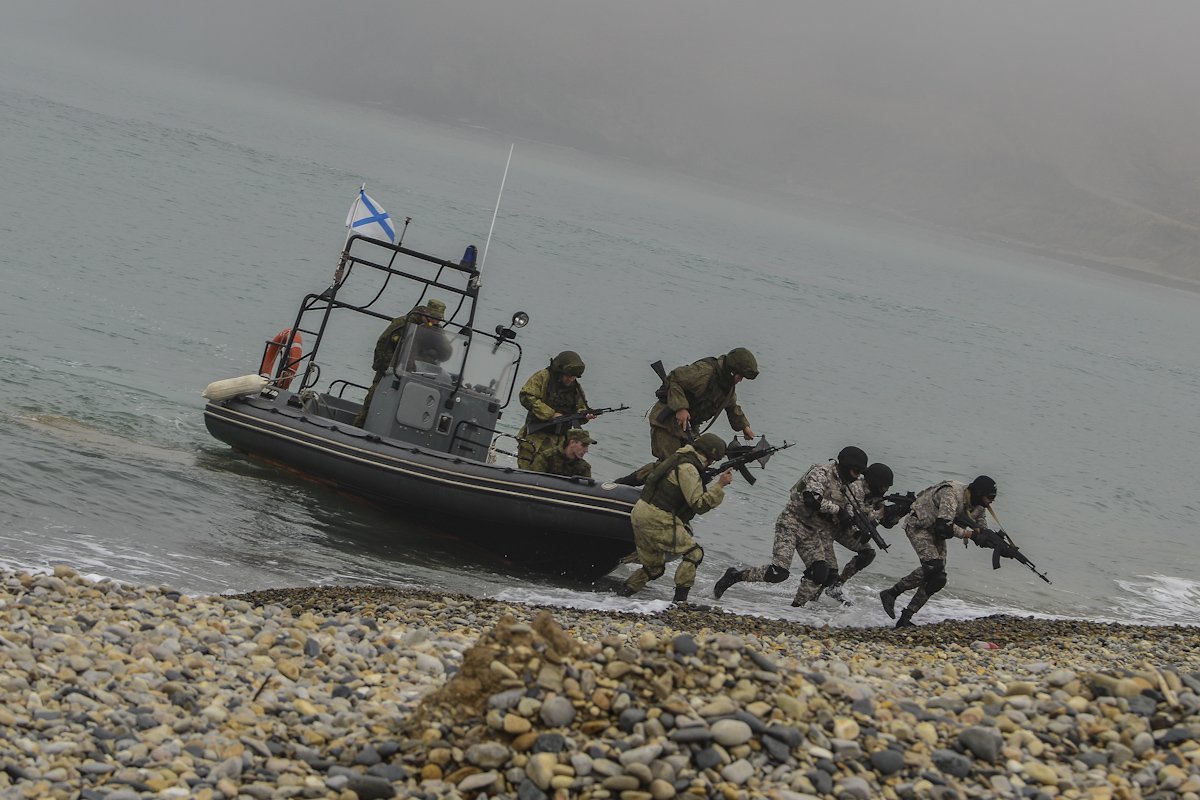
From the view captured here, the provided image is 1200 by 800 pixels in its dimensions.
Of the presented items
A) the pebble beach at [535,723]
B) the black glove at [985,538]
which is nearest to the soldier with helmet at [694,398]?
the black glove at [985,538]

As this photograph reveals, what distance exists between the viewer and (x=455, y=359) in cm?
1279

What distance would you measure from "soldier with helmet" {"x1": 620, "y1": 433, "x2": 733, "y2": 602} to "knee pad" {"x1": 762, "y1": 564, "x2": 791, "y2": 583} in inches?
29.7

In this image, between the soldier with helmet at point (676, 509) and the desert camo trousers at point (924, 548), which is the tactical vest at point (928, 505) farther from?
the soldier with helmet at point (676, 509)

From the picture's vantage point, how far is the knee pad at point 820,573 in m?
11.0

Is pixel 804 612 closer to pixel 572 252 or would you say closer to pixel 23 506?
pixel 23 506

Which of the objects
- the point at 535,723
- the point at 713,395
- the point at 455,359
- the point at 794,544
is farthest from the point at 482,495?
the point at 535,723

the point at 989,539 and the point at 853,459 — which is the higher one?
the point at 853,459

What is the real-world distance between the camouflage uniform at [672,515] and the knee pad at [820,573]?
113cm

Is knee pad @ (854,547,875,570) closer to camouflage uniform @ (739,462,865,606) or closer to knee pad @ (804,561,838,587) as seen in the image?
camouflage uniform @ (739,462,865,606)

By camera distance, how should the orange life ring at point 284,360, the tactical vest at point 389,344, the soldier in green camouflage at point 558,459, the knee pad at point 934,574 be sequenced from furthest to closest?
the orange life ring at point 284,360, the tactical vest at point 389,344, the soldier in green camouflage at point 558,459, the knee pad at point 934,574

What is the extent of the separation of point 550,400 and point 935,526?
3393 millimetres

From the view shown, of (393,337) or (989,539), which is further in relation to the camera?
(393,337)

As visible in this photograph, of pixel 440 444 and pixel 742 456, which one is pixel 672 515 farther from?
pixel 440 444

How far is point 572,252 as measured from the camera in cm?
5212
